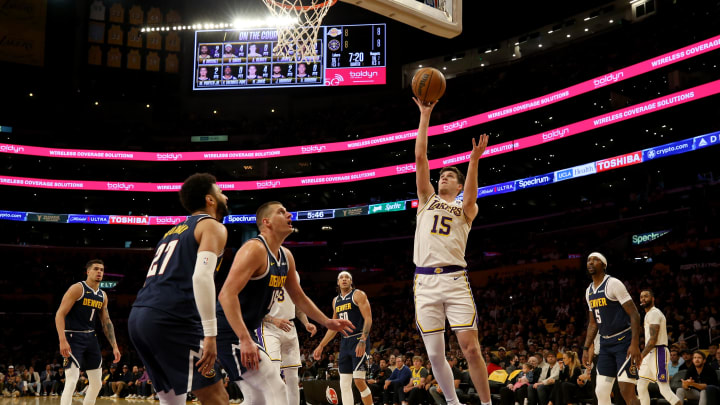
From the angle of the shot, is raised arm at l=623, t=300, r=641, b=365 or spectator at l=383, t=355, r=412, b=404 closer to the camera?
raised arm at l=623, t=300, r=641, b=365

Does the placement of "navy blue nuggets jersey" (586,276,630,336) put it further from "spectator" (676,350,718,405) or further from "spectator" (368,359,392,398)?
"spectator" (368,359,392,398)

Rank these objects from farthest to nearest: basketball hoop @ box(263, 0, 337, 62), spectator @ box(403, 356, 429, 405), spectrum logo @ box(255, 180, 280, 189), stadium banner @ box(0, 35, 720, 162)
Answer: spectrum logo @ box(255, 180, 280, 189) → stadium banner @ box(0, 35, 720, 162) → spectator @ box(403, 356, 429, 405) → basketball hoop @ box(263, 0, 337, 62)

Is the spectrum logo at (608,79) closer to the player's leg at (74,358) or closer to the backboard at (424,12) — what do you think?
the backboard at (424,12)

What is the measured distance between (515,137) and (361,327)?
26.0 metres

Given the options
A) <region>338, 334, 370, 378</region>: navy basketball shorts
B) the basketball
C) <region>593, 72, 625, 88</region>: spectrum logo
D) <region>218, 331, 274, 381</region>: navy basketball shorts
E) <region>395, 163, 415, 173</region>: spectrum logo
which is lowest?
<region>338, 334, 370, 378</region>: navy basketball shorts

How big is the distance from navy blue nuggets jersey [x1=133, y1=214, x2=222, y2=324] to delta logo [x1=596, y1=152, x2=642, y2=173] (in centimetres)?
2667

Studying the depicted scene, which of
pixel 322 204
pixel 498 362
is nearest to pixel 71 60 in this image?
pixel 322 204

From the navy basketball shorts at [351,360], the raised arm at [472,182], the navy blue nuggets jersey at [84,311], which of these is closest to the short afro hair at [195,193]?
the raised arm at [472,182]

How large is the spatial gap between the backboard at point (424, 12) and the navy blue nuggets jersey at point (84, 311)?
573 cm

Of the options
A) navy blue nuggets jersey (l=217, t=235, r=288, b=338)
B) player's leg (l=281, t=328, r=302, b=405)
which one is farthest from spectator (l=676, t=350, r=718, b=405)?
navy blue nuggets jersey (l=217, t=235, r=288, b=338)

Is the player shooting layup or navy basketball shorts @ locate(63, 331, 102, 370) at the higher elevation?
the player shooting layup

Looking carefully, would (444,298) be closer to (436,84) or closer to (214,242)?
(436,84)

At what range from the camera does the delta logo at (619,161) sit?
27938 millimetres

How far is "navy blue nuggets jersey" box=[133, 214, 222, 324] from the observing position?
4352mm
